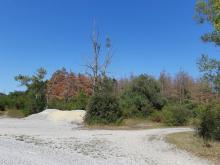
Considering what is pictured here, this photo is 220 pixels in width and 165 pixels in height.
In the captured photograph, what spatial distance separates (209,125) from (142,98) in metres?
17.6

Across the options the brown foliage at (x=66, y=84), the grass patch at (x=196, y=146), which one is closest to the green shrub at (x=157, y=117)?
the grass patch at (x=196, y=146)

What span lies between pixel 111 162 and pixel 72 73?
190 feet

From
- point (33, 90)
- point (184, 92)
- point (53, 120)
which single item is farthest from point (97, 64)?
point (184, 92)

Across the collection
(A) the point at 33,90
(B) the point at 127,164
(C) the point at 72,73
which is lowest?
(B) the point at 127,164

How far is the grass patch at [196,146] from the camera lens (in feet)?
45.9

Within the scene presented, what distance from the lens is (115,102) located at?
1015 inches

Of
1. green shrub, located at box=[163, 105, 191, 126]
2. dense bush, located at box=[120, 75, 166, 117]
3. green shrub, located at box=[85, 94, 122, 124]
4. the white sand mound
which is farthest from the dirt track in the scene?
dense bush, located at box=[120, 75, 166, 117]

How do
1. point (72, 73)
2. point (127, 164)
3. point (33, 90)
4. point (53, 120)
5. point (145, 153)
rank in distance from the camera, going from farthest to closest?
1. point (72, 73)
2. point (33, 90)
3. point (53, 120)
4. point (145, 153)
5. point (127, 164)

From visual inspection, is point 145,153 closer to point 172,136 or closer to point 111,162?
point 111,162

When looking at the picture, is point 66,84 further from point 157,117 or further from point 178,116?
point 178,116

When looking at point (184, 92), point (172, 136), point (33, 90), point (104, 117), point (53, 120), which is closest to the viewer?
point (172, 136)

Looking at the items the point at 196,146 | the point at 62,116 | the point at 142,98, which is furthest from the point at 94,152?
the point at 142,98

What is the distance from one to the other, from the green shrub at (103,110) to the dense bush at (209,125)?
9.01 meters

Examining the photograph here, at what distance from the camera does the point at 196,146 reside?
15.4 m
